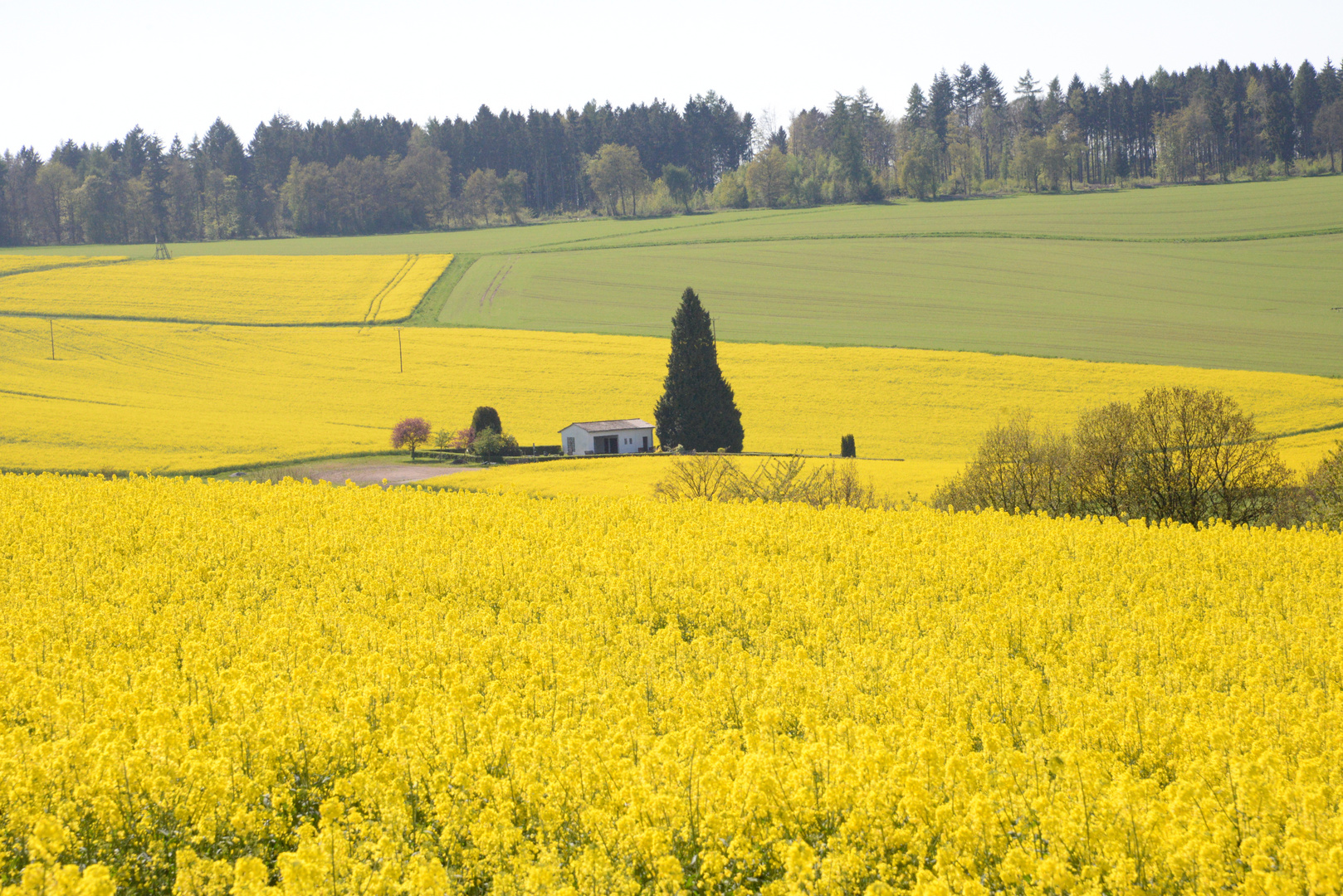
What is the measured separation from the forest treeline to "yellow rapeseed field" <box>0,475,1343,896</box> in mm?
125352

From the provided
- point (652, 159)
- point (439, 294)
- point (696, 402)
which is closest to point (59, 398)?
point (696, 402)

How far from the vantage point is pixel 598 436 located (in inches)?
1853

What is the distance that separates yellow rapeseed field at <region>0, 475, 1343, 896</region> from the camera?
5824 mm

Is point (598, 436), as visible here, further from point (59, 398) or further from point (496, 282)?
point (496, 282)

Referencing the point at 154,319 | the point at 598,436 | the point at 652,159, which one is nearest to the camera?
the point at 598,436

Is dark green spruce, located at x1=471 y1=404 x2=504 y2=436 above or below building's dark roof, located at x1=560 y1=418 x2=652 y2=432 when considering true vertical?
above

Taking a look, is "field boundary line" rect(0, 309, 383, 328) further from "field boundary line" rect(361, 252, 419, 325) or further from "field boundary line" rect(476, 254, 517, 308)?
"field boundary line" rect(476, 254, 517, 308)

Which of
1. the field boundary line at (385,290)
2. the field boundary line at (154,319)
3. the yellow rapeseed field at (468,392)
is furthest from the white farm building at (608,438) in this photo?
the field boundary line at (385,290)

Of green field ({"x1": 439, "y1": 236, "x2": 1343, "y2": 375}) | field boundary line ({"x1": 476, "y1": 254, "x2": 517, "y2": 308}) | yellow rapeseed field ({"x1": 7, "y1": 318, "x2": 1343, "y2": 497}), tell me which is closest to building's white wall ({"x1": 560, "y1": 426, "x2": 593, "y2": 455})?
yellow rapeseed field ({"x1": 7, "y1": 318, "x2": 1343, "y2": 497})

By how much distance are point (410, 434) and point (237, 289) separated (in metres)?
52.3

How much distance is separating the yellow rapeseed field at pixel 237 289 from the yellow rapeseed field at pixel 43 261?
8.97 feet

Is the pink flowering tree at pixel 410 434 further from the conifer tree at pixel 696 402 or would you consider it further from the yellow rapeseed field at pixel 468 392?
the conifer tree at pixel 696 402

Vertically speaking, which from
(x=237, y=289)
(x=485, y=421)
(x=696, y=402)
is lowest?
(x=485, y=421)

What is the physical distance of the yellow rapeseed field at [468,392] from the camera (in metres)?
44.8
